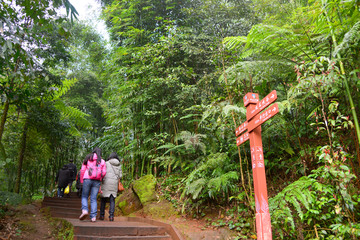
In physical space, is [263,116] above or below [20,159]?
below

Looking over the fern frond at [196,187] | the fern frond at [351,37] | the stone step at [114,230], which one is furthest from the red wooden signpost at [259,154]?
the stone step at [114,230]

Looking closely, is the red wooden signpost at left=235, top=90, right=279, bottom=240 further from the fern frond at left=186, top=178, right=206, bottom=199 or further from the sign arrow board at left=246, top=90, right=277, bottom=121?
the fern frond at left=186, top=178, right=206, bottom=199

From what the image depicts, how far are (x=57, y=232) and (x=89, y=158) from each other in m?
1.83

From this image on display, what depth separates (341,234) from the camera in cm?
302

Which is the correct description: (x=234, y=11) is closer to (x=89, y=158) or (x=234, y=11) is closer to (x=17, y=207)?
(x=89, y=158)

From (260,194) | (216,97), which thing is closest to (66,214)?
(216,97)

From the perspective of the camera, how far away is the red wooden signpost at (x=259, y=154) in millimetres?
2998

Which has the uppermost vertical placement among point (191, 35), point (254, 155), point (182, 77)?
point (191, 35)

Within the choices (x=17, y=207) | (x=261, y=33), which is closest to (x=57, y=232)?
(x=17, y=207)

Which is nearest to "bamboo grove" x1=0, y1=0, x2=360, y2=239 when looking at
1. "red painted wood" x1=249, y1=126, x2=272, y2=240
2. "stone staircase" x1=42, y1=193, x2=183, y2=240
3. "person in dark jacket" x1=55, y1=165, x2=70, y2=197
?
"red painted wood" x1=249, y1=126, x2=272, y2=240

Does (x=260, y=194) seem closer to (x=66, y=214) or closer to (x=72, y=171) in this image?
(x=66, y=214)

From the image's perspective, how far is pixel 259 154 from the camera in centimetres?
328

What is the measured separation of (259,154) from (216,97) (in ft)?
8.52

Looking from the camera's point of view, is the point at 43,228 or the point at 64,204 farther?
the point at 64,204
